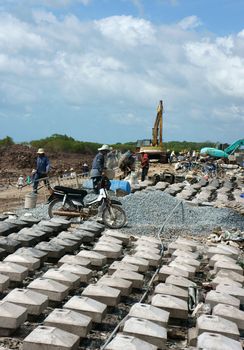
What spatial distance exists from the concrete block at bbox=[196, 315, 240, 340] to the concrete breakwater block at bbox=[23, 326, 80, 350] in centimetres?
106

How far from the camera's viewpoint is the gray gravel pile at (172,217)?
987cm

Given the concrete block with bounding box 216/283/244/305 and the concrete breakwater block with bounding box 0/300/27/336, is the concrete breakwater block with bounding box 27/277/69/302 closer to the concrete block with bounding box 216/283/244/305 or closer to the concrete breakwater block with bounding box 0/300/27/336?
the concrete breakwater block with bounding box 0/300/27/336

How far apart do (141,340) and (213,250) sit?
381cm

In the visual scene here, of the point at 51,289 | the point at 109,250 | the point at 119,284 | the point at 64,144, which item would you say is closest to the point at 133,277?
the point at 119,284

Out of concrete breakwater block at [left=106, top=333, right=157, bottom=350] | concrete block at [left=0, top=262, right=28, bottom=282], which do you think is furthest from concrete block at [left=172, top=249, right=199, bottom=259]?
concrete breakwater block at [left=106, top=333, right=157, bottom=350]

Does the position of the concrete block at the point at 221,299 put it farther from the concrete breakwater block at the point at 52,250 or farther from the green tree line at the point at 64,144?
the green tree line at the point at 64,144

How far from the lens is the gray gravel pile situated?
9.87 meters

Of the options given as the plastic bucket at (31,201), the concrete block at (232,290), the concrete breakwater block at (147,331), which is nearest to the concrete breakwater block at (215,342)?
the concrete breakwater block at (147,331)

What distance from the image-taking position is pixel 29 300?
14.6 feet

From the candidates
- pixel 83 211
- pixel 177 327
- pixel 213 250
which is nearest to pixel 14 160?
pixel 83 211

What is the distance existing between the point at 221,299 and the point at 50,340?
6.47ft

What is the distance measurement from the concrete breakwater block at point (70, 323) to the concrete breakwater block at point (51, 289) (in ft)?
2.31

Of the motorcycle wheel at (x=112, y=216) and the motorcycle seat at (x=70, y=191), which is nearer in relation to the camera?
the motorcycle wheel at (x=112, y=216)

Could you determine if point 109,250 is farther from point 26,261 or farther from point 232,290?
point 232,290
